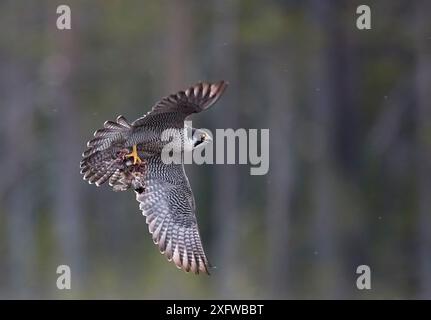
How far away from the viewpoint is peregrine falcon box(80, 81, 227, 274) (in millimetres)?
13539

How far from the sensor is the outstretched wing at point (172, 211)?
48.7 feet

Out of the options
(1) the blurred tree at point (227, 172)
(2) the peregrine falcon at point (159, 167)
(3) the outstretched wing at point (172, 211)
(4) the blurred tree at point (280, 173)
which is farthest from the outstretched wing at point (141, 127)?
(4) the blurred tree at point (280, 173)

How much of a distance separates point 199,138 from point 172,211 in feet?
4.10

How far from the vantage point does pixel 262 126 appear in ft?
99.5

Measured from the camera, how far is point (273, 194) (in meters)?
30.5

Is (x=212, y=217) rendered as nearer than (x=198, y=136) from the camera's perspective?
No

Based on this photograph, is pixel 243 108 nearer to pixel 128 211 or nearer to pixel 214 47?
pixel 214 47

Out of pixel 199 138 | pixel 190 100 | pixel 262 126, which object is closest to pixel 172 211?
→ pixel 199 138

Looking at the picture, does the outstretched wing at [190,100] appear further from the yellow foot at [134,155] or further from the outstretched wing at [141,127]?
the yellow foot at [134,155]

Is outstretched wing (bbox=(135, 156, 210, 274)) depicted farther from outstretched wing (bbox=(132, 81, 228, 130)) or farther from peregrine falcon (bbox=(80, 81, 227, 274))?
outstretched wing (bbox=(132, 81, 228, 130))

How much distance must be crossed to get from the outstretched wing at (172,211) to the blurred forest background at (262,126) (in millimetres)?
12398

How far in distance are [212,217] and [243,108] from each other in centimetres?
336

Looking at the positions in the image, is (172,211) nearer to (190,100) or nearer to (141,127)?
(141,127)
